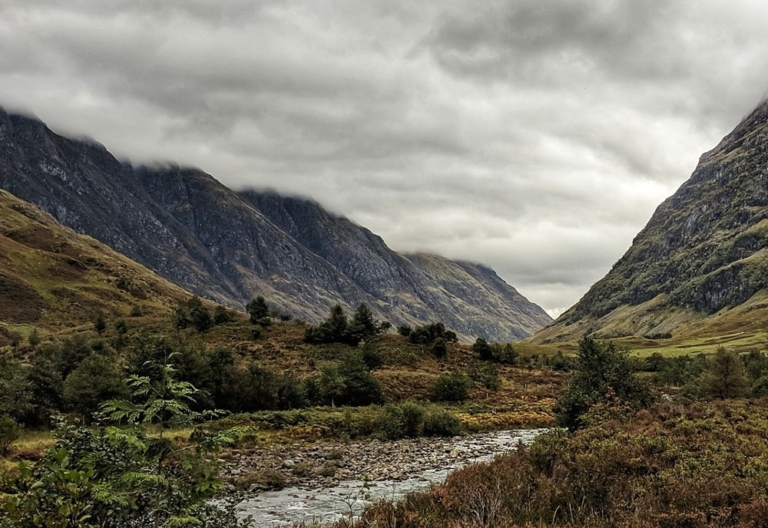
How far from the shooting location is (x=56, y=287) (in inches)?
6235

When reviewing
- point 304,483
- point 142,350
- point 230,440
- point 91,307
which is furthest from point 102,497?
point 91,307

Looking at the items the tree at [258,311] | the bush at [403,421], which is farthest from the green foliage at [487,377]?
the tree at [258,311]

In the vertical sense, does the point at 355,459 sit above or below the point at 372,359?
below

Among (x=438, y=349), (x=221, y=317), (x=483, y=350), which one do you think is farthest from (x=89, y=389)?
(x=483, y=350)

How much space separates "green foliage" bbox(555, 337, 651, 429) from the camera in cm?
3092

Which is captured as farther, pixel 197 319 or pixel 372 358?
pixel 197 319

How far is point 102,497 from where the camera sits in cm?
596

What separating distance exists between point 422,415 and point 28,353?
191 ft

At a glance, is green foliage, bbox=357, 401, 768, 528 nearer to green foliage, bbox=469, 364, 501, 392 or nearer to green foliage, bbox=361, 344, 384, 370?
green foliage, bbox=469, 364, 501, 392

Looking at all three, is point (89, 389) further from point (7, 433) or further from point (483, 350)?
point (483, 350)

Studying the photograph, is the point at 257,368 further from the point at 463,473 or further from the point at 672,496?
the point at 672,496

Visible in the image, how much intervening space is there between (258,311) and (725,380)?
224 feet

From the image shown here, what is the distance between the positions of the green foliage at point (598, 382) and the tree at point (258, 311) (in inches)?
2518

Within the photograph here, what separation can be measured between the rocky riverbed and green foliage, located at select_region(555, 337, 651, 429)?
13.0 feet
